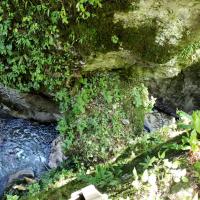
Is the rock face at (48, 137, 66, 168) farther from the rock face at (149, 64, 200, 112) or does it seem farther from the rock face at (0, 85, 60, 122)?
the rock face at (149, 64, 200, 112)

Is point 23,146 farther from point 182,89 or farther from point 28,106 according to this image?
point 182,89

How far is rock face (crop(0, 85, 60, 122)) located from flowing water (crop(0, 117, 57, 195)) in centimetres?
Answer: 17

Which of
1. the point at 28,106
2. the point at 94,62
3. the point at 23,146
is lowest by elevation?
the point at 23,146

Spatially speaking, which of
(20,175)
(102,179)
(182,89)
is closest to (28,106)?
(20,175)

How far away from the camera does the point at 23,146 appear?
330 inches

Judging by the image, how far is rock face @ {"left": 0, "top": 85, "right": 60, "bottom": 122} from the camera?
836 centimetres

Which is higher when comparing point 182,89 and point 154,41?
point 154,41

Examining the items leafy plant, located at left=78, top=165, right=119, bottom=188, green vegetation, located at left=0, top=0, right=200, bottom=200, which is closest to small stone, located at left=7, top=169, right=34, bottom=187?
green vegetation, located at left=0, top=0, right=200, bottom=200

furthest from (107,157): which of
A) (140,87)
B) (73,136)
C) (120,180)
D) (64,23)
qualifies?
(120,180)

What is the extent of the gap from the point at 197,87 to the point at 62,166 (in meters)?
3.56

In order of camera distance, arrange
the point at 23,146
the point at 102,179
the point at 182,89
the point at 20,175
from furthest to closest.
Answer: the point at 182,89 → the point at 23,146 → the point at 20,175 → the point at 102,179

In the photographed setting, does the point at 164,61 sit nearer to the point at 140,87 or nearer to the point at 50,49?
the point at 140,87

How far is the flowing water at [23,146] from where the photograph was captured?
8.05 m

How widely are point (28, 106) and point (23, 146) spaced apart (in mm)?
917
